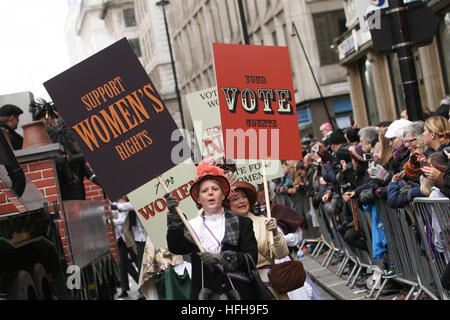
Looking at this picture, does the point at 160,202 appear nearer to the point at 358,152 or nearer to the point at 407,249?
the point at 407,249

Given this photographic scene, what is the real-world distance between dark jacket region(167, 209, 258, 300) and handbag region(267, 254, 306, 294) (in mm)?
202

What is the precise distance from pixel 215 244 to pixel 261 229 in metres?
0.64

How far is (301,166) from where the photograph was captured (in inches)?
630

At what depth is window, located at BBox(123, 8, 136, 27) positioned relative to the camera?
98.8 m

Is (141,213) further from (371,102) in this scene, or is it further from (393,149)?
(371,102)

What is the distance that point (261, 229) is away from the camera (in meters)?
5.86

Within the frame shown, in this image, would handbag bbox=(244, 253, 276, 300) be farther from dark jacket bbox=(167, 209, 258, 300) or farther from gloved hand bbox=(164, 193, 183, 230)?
gloved hand bbox=(164, 193, 183, 230)

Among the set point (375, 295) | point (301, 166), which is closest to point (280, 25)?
point (301, 166)

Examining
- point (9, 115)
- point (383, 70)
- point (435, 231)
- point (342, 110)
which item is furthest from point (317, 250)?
point (342, 110)

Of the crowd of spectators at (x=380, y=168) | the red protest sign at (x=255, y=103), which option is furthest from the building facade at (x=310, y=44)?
the red protest sign at (x=255, y=103)

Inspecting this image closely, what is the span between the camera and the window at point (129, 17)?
98.8m

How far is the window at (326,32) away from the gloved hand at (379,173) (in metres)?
23.9

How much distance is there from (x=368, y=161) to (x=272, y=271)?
Answer: 4914mm

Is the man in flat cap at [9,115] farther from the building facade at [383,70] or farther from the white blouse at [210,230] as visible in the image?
the building facade at [383,70]
